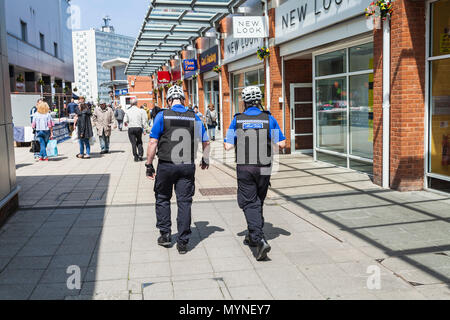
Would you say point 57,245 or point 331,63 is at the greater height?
point 331,63

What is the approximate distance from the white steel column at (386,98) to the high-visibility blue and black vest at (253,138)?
13.9 ft

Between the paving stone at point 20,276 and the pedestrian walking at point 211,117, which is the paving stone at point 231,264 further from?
the pedestrian walking at point 211,117

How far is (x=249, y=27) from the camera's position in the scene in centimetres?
1337

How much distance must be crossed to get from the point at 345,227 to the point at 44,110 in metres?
9.99

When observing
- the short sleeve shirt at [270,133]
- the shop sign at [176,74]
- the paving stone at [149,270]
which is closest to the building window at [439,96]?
the short sleeve shirt at [270,133]

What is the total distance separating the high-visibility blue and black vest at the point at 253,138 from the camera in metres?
4.87

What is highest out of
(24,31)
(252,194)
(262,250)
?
(24,31)

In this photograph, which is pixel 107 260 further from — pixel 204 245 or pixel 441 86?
pixel 441 86

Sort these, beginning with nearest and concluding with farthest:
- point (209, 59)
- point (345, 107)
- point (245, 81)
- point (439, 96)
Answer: point (439, 96) → point (345, 107) → point (245, 81) → point (209, 59)

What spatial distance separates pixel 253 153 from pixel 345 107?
21.1ft

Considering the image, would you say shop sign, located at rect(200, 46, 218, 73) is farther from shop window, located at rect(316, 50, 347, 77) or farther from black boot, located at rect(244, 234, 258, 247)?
black boot, located at rect(244, 234, 258, 247)

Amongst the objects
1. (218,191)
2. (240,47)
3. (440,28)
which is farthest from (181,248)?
(240,47)

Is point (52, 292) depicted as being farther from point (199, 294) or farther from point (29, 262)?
point (199, 294)
